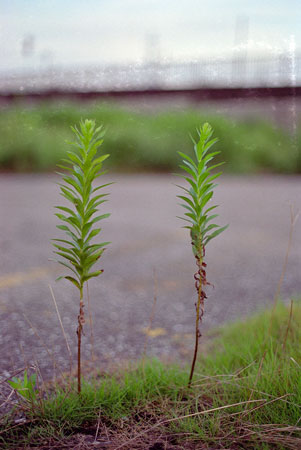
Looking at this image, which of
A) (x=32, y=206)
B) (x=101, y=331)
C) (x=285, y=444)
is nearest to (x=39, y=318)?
(x=101, y=331)

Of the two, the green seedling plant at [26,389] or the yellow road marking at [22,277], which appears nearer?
the green seedling plant at [26,389]

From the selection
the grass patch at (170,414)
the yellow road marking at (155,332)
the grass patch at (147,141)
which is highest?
the grass patch at (147,141)

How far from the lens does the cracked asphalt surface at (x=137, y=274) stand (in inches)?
103

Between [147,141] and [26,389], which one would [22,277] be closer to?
[26,389]

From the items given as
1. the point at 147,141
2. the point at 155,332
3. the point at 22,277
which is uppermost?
the point at 147,141

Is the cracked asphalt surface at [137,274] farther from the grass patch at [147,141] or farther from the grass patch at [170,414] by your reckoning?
the grass patch at [147,141]

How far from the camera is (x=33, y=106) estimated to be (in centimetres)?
1175

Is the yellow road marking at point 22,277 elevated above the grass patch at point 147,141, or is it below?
below

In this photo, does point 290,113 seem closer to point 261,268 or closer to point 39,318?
point 261,268

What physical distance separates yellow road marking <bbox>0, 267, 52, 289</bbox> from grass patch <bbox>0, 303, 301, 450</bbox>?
5.89 feet

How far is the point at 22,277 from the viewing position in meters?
3.80

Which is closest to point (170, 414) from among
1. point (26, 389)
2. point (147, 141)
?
point (26, 389)

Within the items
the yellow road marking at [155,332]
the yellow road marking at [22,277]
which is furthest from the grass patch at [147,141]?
the yellow road marking at [155,332]

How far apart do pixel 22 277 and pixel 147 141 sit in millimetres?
5899
